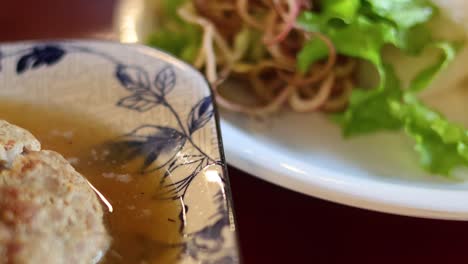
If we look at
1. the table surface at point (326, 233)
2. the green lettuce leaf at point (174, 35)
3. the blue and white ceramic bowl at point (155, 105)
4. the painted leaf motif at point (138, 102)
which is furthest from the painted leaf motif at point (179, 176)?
the green lettuce leaf at point (174, 35)

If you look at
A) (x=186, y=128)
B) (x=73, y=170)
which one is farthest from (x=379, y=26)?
(x=73, y=170)

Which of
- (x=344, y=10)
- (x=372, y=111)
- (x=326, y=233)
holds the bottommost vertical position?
(x=326, y=233)

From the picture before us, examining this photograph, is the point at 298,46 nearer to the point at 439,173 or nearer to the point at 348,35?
the point at 348,35

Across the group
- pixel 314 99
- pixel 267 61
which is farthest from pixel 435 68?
pixel 267 61

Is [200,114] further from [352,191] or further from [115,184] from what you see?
[352,191]

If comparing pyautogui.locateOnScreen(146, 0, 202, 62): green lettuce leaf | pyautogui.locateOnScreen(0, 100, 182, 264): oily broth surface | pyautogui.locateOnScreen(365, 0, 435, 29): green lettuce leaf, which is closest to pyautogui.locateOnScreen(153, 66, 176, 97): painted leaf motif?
pyautogui.locateOnScreen(0, 100, 182, 264): oily broth surface

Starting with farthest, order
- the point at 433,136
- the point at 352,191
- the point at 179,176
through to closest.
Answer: the point at 433,136, the point at 352,191, the point at 179,176

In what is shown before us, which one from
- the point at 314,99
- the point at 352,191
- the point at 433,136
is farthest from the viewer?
the point at 314,99

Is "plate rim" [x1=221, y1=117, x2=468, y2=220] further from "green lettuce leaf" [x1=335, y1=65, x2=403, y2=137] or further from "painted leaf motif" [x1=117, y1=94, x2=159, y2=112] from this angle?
"green lettuce leaf" [x1=335, y1=65, x2=403, y2=137]
